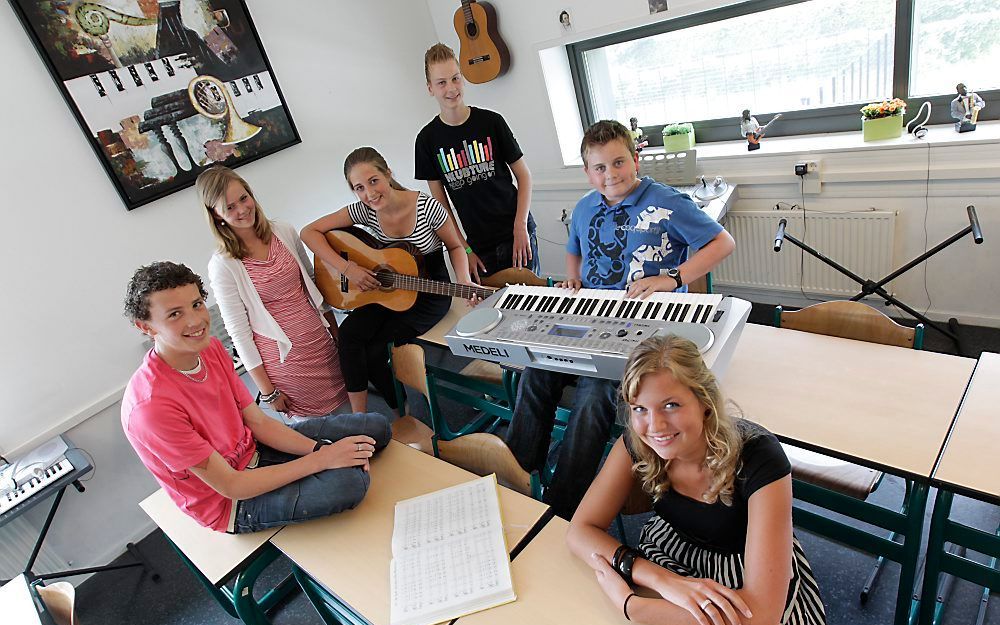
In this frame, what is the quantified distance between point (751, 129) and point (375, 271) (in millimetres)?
2212

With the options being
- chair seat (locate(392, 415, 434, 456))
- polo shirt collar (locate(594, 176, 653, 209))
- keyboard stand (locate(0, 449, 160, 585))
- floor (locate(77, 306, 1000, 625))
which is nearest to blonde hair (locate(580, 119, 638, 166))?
polo shirt collar (locate(594, 176, 653, 209))

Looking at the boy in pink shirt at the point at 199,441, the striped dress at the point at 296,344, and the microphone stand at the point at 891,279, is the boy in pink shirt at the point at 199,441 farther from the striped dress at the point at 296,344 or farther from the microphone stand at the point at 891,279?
the microphone stand at the point at 891,279

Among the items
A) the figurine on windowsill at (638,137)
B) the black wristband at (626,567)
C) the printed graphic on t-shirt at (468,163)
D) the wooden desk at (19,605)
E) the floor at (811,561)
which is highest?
the printed graphic on t-shirt at (468,163)

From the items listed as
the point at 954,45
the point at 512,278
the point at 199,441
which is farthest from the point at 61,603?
the point at 954,45

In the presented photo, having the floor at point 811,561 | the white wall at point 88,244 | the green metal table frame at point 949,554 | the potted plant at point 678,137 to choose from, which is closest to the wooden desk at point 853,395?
the green metal table frame at point 949,554

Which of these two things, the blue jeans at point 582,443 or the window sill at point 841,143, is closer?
the blue jeans at point 582,443

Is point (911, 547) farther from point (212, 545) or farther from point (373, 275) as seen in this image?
point (373, 275)

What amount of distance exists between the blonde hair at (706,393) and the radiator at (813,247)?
2195 millimetres

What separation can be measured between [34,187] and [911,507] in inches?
135

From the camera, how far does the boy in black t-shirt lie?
2836 millimetres

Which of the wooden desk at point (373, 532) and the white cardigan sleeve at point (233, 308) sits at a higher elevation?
the white cardigan sleeve at point (233, 308)

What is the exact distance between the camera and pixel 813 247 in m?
3.20

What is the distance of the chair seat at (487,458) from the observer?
1708mm

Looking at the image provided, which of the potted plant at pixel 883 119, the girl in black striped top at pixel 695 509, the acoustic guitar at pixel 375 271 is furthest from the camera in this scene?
the potted plant at pixel 883 119
